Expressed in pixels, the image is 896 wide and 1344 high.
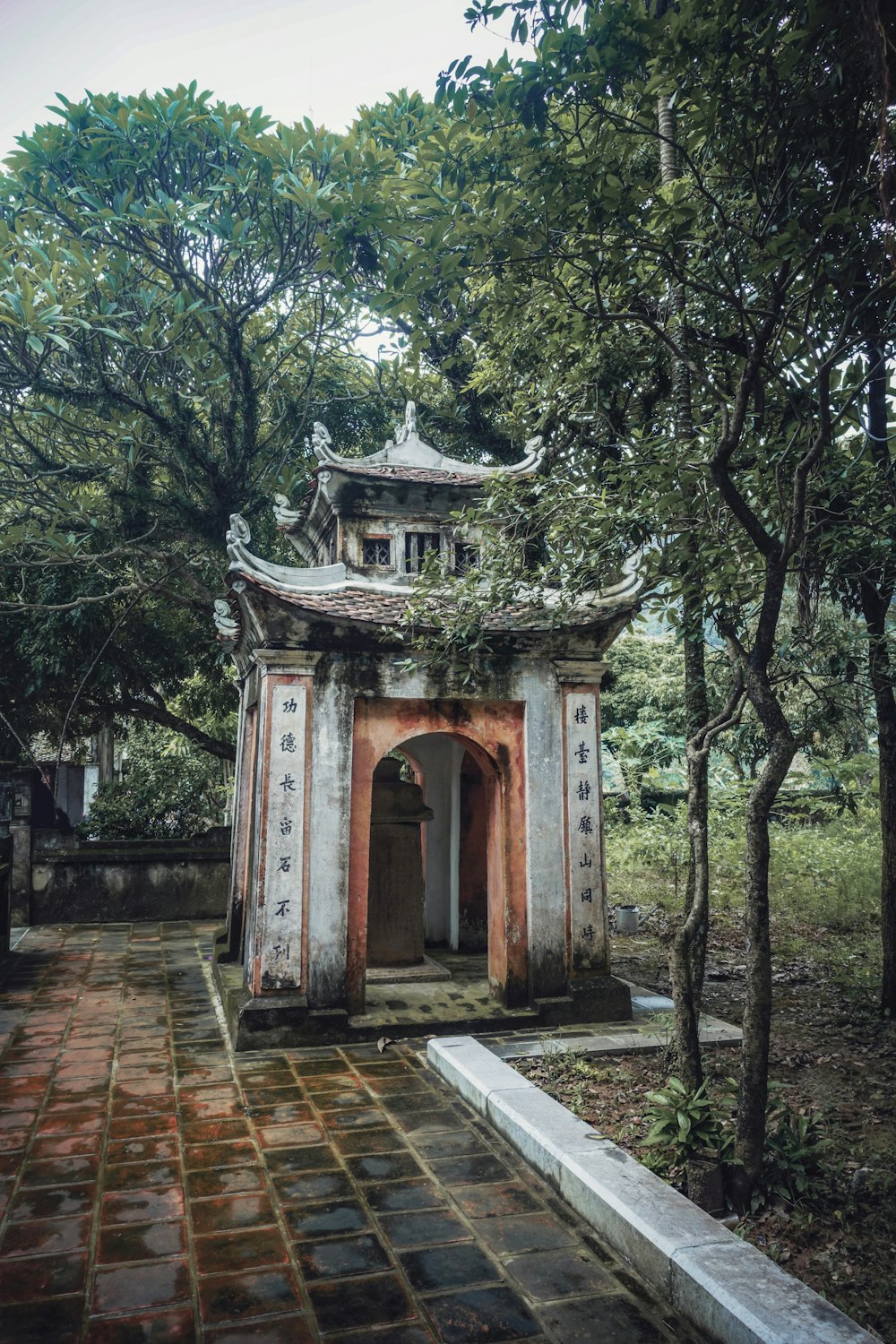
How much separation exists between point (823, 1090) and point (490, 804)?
3865 mm

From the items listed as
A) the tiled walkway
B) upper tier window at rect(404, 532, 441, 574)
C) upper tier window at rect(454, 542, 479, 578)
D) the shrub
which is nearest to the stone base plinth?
the tiled walkway

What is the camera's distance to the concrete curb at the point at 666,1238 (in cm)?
311

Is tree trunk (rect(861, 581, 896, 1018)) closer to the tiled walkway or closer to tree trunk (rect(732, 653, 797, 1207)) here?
tree trunk (rect(732, 653, 797, 1207))

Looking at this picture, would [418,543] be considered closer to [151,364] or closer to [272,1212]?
[151,364]

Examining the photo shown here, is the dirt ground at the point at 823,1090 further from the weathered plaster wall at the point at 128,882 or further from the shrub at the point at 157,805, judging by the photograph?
the shrub at the point at 157,805

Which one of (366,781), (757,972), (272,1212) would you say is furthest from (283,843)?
(757,972)

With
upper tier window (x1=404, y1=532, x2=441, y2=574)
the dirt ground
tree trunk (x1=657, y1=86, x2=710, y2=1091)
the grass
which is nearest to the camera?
the dirt ground

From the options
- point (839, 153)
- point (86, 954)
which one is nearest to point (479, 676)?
point (839, 153)

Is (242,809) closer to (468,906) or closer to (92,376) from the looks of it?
(468,906)

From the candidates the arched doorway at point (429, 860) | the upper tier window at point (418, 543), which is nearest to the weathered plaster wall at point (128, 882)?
the arched doorway at point (429, 860)

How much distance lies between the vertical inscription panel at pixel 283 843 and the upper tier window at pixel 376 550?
9.41 feet

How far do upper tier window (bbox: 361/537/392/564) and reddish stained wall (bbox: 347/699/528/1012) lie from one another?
2.56 meters

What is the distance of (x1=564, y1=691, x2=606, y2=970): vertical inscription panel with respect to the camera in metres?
8.36

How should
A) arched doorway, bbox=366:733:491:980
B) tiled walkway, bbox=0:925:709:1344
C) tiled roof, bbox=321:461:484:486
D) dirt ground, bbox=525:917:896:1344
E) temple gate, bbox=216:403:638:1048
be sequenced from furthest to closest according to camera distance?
1. arched doorway, bbox=366:733:491:980
2. tiled roof, bbox=321:461:484:486
3. temple gate, bbox=216:403:638:1048
4. dirt ground, bbox=525:917:896:1344
5. tiled walkway, bbox=0:925:709:1344
